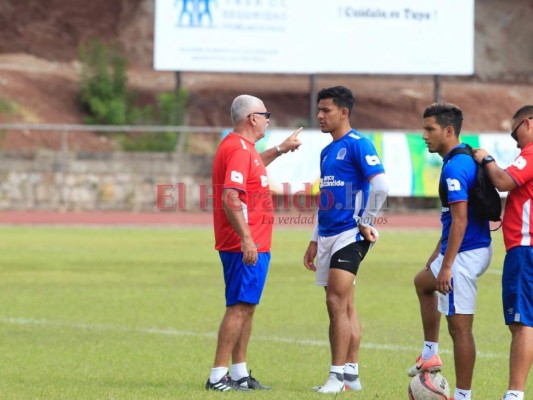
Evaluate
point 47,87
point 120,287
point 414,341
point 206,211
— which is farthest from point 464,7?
point 414,341

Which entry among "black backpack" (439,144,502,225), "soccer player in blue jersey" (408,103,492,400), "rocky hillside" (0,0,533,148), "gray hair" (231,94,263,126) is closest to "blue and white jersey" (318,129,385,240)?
"gray hair" (231,94,263,126)

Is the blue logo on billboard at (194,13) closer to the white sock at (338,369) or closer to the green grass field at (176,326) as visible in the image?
the green grass field at (176,326)

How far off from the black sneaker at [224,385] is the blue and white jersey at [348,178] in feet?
4.51

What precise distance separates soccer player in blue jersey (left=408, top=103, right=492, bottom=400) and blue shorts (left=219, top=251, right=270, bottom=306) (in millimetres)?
1493

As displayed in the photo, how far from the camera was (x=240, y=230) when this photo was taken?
29.4ft

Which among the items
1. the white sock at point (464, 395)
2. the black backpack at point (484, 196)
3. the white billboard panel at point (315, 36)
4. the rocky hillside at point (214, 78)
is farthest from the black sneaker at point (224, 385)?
the rocky hillside at point (214, 78)

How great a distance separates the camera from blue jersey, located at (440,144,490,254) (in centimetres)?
795

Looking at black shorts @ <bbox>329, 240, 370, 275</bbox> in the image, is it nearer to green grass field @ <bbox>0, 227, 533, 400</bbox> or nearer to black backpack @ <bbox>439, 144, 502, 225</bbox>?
green grass field @ <bbox>0, 227, 533, 400</bbox>

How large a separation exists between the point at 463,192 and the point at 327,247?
5.39 ft

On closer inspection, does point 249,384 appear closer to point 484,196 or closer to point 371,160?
point 371,160

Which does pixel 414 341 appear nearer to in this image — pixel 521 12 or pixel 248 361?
pixel 248 361

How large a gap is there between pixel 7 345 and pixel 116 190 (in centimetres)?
2261

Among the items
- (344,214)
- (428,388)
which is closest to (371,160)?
(344,214)

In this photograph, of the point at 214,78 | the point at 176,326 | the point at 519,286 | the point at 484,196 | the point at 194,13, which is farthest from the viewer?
the point at 214,78
